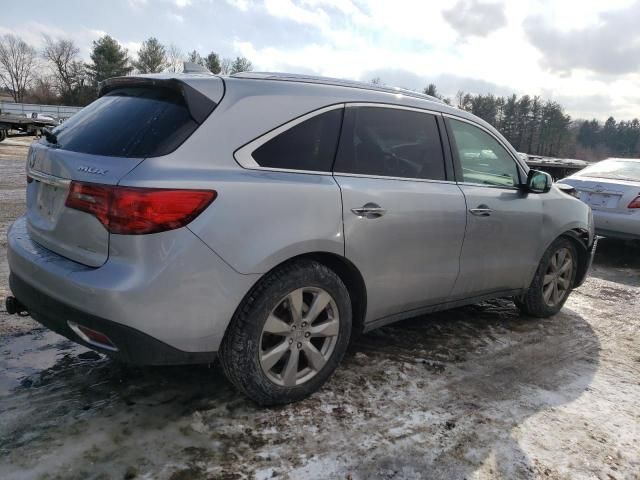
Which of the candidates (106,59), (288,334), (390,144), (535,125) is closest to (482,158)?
(390,144)

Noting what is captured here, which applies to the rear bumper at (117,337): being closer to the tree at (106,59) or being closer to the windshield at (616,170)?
the windshield at (616,170)

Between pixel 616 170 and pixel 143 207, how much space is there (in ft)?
26.8

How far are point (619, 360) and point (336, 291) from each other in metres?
2.55

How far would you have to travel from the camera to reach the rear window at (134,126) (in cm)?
249

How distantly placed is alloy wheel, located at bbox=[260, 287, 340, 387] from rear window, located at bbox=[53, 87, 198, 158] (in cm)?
100

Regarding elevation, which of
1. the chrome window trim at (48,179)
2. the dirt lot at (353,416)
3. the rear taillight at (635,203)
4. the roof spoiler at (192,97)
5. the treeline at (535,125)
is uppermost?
the treeline at (535,125)

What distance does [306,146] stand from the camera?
290 cm

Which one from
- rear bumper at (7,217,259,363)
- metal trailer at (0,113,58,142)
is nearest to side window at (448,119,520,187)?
rear bumper at (7,217,259,363)

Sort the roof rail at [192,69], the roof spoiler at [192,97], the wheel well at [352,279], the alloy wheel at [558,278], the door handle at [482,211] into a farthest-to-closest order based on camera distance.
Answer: the alloy wheel at [558,278] → the door handle at [482,211] → the roof rail at [192,69] → the wheel well at [352,279] → the roof spoiler at [192,97]

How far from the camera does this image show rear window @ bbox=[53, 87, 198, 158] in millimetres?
2486

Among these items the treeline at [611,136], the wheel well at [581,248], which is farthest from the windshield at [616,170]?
the treeline at [611,136]

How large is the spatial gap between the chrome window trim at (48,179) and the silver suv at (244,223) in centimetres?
2

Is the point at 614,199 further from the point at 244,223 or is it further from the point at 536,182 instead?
the point at 244,223

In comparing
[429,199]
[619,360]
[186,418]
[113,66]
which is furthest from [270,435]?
[113,66]
